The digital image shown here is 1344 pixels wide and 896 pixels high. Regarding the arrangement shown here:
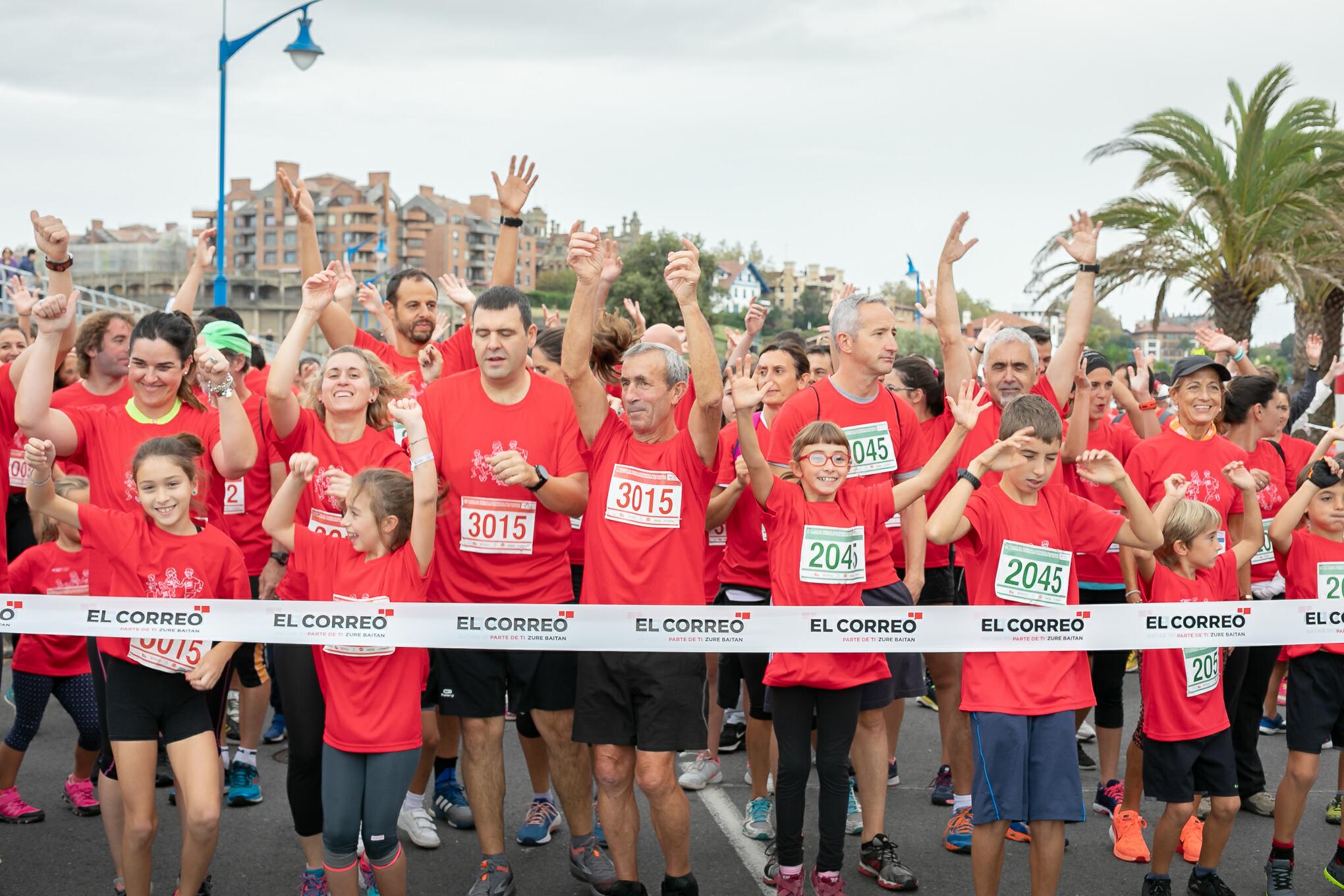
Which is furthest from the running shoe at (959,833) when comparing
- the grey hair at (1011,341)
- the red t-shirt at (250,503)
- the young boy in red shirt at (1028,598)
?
the red t-shirt at (250,503)

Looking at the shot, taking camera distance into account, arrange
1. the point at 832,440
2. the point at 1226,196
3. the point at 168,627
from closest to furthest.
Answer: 1. the point at 168,627
2. the point at 832,440
3. the point at 1226,196

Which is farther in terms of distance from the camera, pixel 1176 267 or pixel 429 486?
pixel 1176 267

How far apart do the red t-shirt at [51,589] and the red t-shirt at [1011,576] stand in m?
3.80

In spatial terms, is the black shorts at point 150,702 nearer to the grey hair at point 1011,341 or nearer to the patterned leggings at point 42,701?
the patterned leggings at point 42,701

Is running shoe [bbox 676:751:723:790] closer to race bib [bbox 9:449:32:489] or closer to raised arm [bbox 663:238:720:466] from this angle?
raised arm [bbox 663:238:720:466]

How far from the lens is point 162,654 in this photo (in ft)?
14.7

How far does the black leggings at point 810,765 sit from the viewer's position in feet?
16.0

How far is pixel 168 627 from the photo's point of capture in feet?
14.8

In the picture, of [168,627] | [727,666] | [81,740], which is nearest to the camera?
[168,627]

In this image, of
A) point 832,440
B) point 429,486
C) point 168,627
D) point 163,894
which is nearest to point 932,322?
point 832,440

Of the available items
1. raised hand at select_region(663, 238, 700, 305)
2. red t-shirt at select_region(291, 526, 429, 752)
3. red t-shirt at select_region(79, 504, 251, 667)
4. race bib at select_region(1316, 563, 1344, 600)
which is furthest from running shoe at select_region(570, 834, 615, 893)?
race bib at select_region(1316, 563, 1344, 600)

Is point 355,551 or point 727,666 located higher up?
point 355,551

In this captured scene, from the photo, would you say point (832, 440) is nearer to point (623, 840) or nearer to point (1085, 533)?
point (1085, 533)

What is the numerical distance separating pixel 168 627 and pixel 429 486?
1.08 metres
